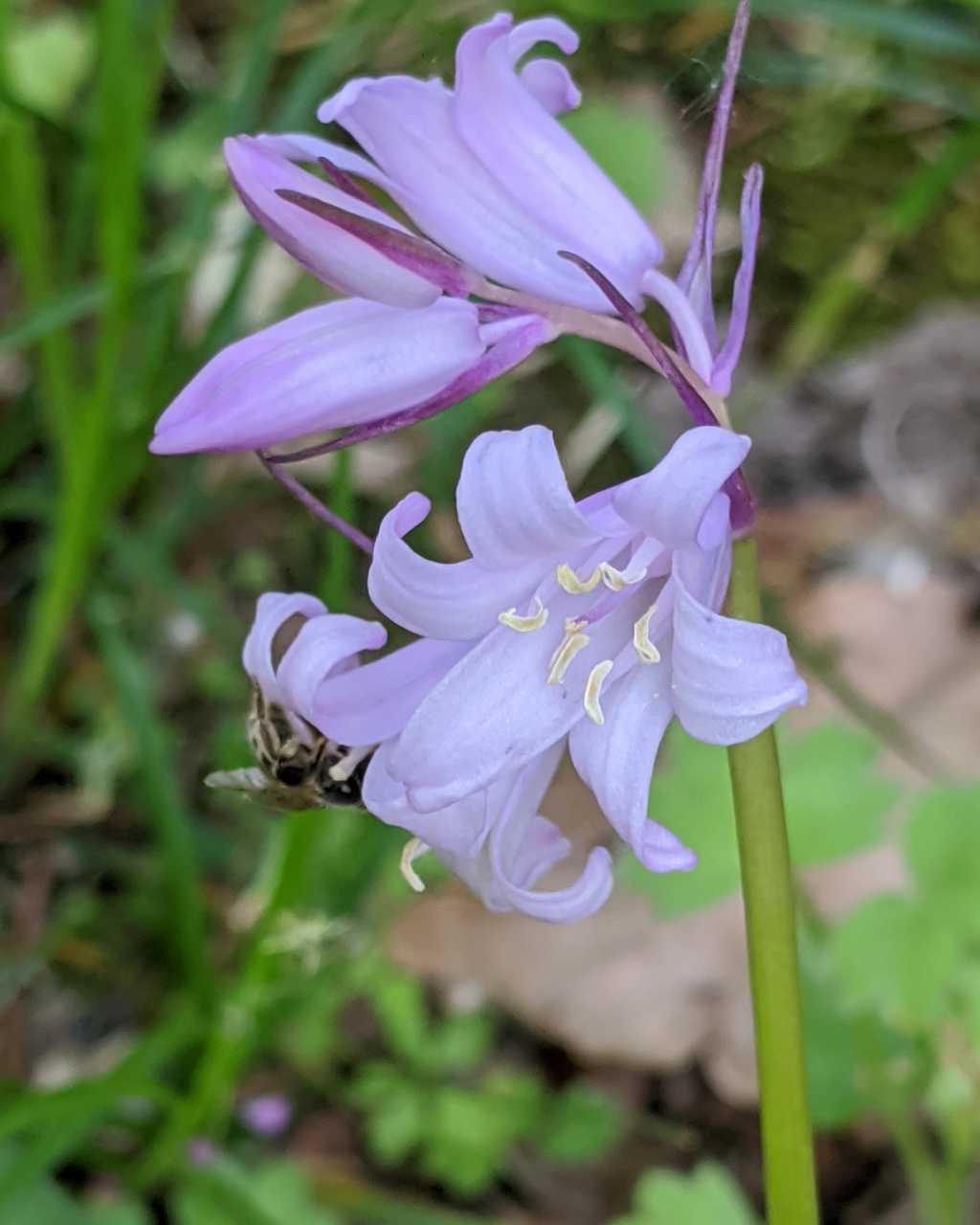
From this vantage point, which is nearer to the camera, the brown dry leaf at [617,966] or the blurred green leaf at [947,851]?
the blurred green leaf at [947,851]

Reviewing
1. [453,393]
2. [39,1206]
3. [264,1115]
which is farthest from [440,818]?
Answer: [264,1115]

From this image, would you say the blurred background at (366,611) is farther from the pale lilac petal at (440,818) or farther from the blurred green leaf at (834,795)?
the pale lilac petal at (440,818)

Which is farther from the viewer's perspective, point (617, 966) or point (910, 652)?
point (910, 652)

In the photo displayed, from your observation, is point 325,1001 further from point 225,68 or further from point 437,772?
point 225,68

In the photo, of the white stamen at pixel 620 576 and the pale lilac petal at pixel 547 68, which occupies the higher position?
the pale lilac petal at pixel 547 68

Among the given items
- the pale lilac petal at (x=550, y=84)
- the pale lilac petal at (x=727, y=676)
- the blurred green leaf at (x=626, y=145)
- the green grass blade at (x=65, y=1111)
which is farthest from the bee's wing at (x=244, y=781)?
the blurred green leaf at (x=626, y=145)

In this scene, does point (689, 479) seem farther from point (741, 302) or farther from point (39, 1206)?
point (39, 1206)

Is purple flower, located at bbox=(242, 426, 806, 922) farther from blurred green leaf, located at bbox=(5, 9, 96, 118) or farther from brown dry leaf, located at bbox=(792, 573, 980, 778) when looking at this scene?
blurred green leaf, located at bbox=(5, 9, 96, 118)
